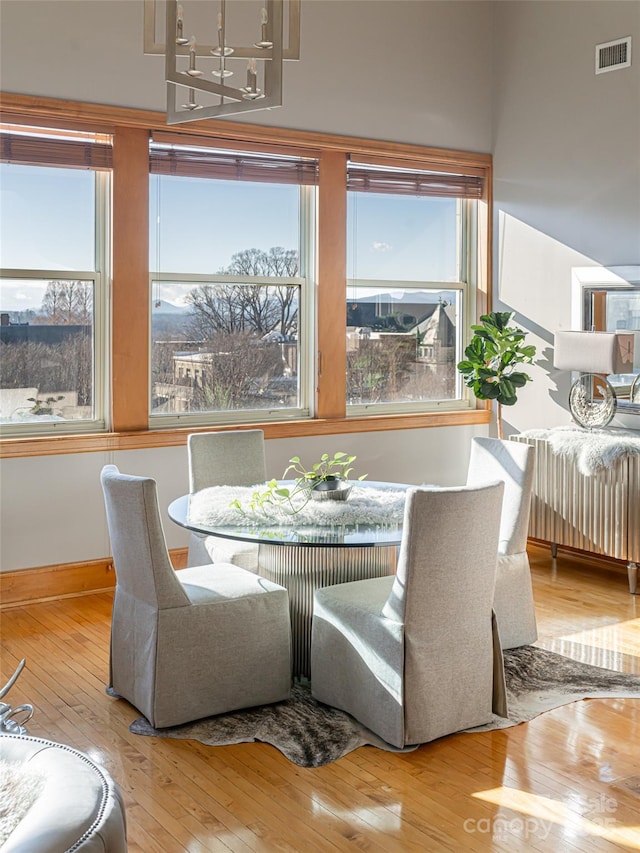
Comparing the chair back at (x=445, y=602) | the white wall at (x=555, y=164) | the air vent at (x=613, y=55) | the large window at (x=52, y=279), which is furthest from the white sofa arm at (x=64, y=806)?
the air vent at (x=613, y=55)

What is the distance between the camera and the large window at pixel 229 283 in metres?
5.39

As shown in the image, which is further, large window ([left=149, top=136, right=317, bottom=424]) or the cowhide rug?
large window ([left=149, top=136, right=317, bottom=424])

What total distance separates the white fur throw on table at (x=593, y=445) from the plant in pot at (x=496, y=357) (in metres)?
0.44

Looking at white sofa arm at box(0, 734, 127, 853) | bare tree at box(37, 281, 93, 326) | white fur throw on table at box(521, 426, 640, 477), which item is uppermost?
bare tree at box(37, 281, 93, 326)

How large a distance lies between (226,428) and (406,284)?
1.74 metres

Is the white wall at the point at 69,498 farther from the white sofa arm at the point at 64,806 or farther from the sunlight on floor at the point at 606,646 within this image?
the white sofa arm at the point at 64,806

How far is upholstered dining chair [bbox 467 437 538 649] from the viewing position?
4008 mm

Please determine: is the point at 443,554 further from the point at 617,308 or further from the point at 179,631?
the point at 617,308

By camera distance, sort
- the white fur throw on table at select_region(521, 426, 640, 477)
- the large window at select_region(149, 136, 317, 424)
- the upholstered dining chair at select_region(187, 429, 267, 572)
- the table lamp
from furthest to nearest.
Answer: the large window at select_region(149, 136, 317, 424), the table lamp, the white fur throw on table at select_region(521, 426, 640, 477), the upholstered dining chair at select_region(187, 429, 267, 572)

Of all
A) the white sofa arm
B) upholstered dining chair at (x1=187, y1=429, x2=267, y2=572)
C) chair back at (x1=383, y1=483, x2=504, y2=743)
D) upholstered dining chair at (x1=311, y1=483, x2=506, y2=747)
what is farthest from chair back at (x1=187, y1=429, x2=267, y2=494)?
the white sofa arm

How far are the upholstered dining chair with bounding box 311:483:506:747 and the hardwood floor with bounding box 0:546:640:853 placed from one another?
13 cm

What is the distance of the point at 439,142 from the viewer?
6309 millimetres

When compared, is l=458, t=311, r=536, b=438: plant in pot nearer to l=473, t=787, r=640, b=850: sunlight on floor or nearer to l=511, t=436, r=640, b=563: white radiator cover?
l=511, t=436, r=640, b=563: white radiator cover

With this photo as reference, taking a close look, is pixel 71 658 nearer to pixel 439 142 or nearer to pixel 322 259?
pixel 322 259
